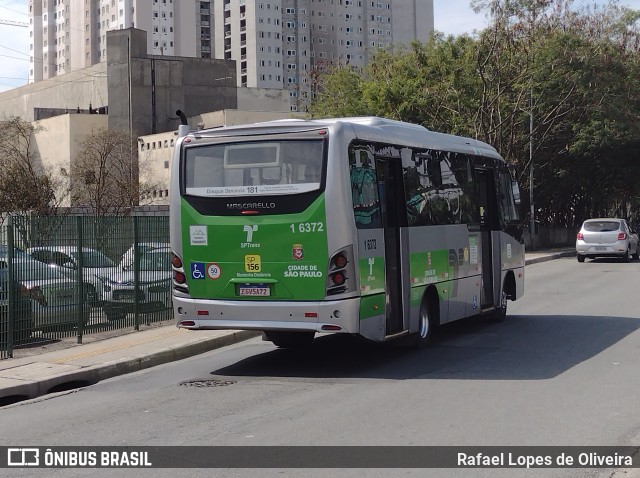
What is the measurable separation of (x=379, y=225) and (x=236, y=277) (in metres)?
2.03

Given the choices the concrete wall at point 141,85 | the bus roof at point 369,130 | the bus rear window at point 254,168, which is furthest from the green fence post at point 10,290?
the concrete wall at point 141,85

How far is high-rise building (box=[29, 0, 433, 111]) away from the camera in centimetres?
14725

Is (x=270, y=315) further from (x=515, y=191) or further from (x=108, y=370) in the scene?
(x=515, y=191)

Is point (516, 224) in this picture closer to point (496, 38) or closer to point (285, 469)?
point (285, 469)

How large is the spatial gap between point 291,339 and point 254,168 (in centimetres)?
342

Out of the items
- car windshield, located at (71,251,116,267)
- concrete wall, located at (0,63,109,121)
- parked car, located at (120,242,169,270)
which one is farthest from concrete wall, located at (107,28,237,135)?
car windshield, located at (71,251,116,267)

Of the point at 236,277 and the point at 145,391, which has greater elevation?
the point at 236,277

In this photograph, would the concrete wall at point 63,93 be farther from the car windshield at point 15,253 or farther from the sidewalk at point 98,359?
the car windshield at point 15,253

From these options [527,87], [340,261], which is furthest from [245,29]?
[340,261]

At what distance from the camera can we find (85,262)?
1498 cm

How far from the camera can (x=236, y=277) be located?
11750 millimetres

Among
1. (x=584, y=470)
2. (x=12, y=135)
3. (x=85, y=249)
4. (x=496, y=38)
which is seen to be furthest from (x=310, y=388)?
(x=12, y=135)

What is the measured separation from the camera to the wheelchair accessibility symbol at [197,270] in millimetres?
11984

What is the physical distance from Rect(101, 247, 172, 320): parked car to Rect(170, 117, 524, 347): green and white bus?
4.00 metres
